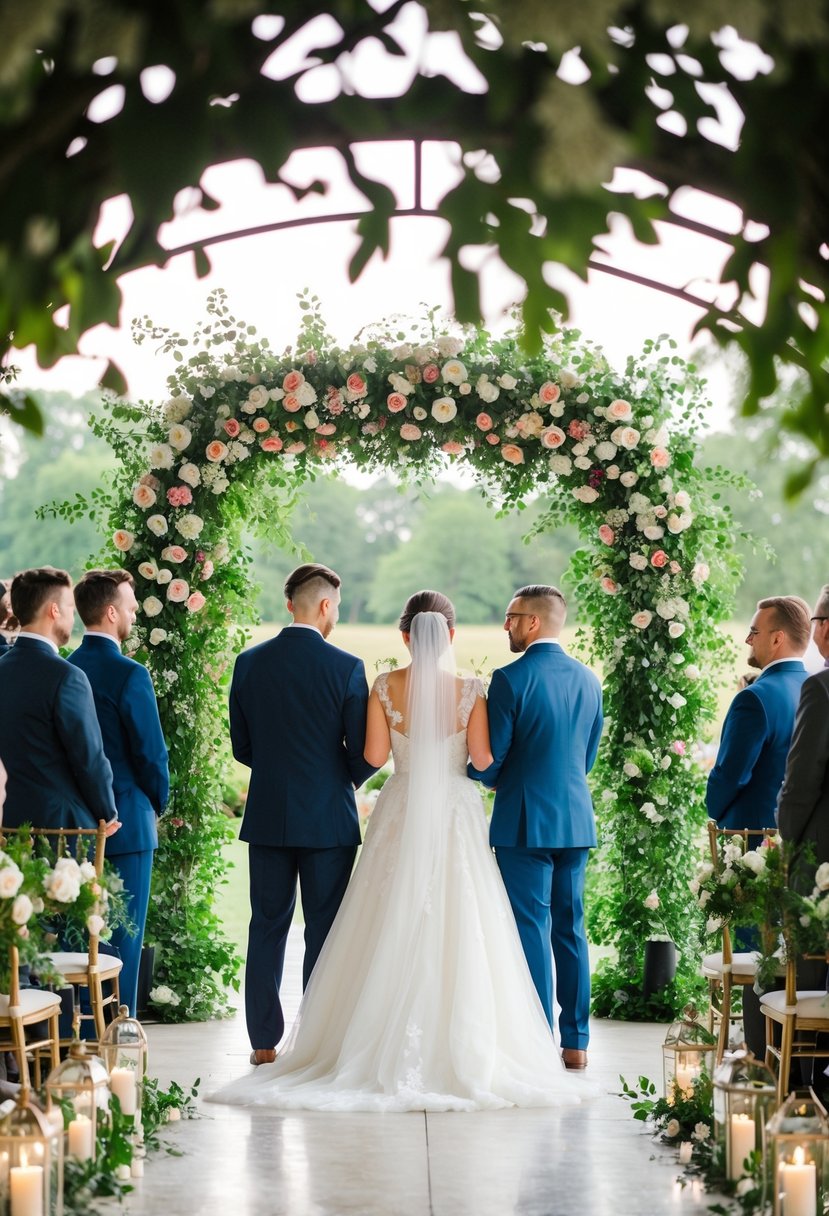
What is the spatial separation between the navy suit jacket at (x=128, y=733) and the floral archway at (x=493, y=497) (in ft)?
3.52

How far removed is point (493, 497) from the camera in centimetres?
689

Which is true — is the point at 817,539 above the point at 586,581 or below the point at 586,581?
above

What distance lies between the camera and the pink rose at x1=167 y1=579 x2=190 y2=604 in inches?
262

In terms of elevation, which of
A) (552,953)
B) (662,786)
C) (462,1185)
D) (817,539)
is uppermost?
(817,539)

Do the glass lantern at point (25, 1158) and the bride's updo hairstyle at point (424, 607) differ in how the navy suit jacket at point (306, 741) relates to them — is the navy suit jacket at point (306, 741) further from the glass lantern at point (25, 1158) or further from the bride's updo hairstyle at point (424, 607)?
the glass lantern at point (25, 1158)

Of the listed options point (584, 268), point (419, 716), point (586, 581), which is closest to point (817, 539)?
point (586, 581)

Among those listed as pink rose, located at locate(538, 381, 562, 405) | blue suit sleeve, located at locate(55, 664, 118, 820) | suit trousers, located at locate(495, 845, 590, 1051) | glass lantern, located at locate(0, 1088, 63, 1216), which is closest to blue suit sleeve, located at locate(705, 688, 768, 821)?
suit trousers, located at locate(495, 845, 590, 1051)

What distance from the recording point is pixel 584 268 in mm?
2340

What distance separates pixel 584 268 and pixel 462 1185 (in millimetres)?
2735

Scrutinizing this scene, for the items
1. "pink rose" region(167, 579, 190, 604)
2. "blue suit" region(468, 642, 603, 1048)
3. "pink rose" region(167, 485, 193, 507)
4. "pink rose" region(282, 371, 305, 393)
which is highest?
"pink rose" region(282, 371, 305, 393)

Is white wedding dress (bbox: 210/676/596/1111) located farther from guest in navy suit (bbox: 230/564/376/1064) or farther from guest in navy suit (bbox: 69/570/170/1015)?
guest in navy suit (bbox: 69/570/170/1015)

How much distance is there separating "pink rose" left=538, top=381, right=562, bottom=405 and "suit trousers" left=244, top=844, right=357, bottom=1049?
90.2 inches

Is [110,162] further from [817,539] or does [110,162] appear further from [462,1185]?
[817,539]

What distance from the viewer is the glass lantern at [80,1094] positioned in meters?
3.69
